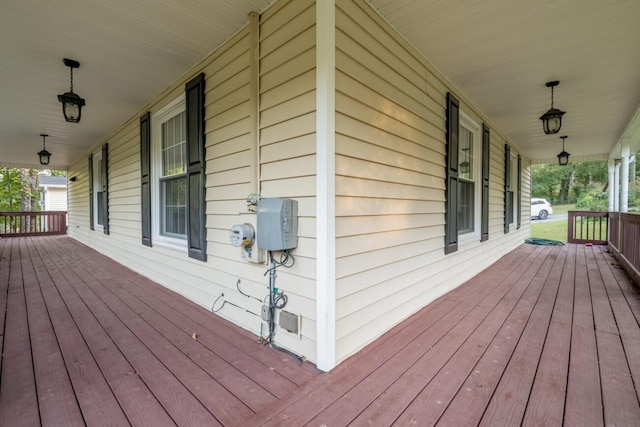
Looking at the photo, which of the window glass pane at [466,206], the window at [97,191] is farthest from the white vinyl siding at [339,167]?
the window at [97,191]

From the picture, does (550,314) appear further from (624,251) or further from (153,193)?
(153,193)

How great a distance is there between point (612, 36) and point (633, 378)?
9.17 feet

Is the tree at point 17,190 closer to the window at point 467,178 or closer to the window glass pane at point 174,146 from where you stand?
the window glass pane at point 174,146

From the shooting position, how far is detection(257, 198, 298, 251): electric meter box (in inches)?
78.0

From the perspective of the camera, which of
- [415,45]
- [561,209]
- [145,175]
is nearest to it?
[415,45]

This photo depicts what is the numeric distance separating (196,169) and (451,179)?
112 inches

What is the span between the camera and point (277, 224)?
1981 mm

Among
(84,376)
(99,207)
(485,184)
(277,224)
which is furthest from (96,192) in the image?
(485,184)

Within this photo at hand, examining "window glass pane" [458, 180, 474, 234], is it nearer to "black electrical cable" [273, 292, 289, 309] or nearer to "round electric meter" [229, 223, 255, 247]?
"black electrical cable" [273, 292, 289, 309]

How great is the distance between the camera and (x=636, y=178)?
6.39m

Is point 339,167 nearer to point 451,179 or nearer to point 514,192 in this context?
point 451,179

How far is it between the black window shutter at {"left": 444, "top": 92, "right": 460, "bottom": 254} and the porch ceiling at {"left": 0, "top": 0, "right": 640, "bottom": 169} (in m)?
0.39

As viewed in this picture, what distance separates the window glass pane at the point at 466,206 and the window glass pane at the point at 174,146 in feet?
11.9

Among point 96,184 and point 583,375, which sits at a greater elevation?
point 96,184
